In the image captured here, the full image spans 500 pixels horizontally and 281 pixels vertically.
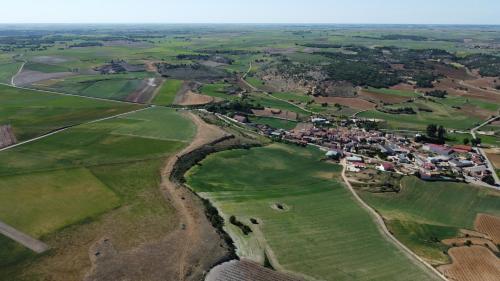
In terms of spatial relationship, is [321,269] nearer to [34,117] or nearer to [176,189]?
[176,189]

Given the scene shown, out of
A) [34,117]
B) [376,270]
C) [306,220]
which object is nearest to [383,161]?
[306,220]

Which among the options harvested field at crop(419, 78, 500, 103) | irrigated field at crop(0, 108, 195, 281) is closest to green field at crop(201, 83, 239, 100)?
irrigated field at crop(0, 108, 195, 281)

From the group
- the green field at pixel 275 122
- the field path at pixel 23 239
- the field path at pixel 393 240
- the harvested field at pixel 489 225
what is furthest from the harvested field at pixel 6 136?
the harvested field at pixel 489 225

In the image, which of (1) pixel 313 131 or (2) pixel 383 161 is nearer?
(2) pixel 383 161

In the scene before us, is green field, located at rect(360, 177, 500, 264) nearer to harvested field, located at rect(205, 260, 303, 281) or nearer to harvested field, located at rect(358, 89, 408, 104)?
harvested field, located at rect(205, 260, 303, 281)

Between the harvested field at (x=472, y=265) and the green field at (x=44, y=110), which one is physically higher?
the green field at (x=44, y=110)

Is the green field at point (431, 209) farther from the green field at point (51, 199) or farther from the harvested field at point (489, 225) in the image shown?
the green field at point (51, 199)

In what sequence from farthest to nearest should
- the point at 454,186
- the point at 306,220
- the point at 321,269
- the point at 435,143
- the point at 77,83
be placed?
1. the point at 77,83
2. the point at 435,143
3. the point at 454,186
4. the point at 306,220
5. the point at 321,269
